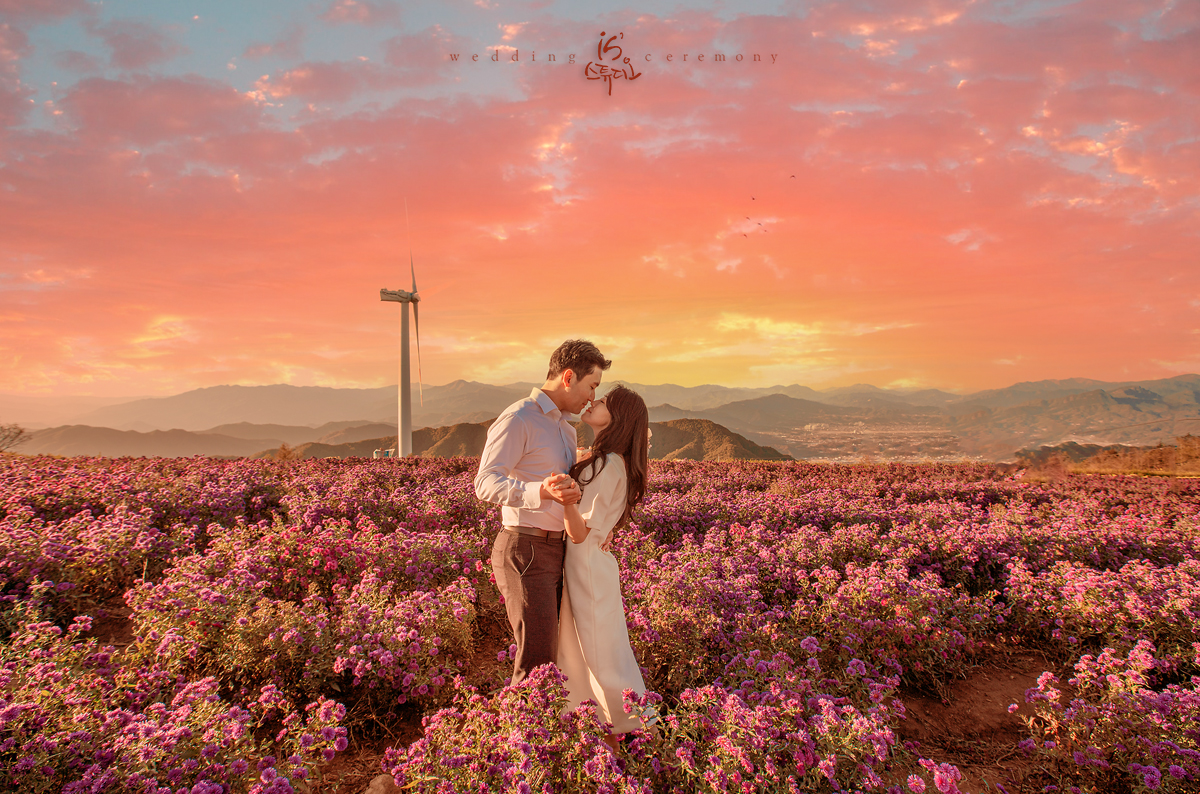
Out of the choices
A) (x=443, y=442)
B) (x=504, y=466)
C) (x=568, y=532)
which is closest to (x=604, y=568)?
(x=568, y=532)

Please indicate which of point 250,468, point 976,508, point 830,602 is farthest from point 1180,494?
point 250,468

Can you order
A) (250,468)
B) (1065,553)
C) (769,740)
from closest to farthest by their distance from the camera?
(769,740)
(1065,553)
(250,468)

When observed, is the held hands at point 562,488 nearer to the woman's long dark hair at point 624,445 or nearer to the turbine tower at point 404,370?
the woman's long dark hair at point 624,445

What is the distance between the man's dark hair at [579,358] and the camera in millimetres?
3826

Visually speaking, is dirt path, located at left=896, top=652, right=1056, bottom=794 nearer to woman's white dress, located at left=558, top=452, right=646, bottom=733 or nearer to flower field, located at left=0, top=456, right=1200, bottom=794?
flower field, located at left=0, top=456, right=1200, bottom=794

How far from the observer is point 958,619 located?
5.85m

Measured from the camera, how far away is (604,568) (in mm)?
3928

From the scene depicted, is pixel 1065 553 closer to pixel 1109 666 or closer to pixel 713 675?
pixel 1109 666

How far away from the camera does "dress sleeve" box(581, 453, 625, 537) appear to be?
12.4 ft

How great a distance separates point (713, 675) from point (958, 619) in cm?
280

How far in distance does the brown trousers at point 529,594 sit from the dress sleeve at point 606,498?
30 centimetres

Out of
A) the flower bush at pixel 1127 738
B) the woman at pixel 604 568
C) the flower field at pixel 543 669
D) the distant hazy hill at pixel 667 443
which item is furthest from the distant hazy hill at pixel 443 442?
the flower bush at pixel 1127 738

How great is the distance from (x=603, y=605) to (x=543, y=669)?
1.91 ft

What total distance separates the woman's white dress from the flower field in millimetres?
322
